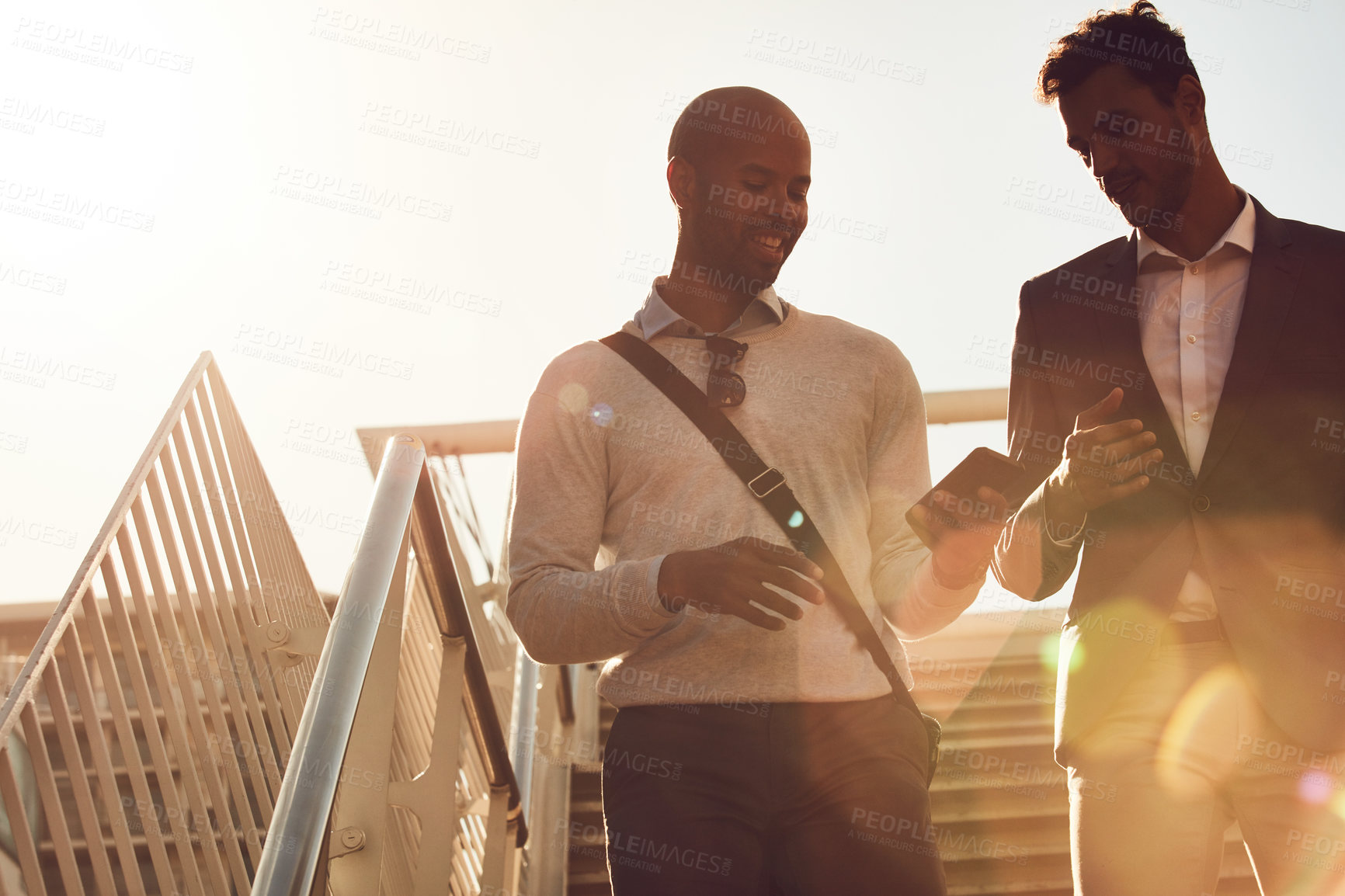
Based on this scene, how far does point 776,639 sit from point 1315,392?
2.89 ft

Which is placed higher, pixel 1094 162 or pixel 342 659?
pixel 1094 162

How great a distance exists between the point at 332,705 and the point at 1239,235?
158 centimetres

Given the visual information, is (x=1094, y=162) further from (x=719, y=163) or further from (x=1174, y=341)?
(x=719, y=163)

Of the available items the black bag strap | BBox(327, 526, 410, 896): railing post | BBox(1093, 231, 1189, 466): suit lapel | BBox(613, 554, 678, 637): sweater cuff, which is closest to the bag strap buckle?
the black bag strap

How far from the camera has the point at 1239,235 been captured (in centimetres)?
186

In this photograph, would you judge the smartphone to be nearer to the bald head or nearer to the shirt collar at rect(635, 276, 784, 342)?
the shirt collar at rect(635, 276, 784, 342)

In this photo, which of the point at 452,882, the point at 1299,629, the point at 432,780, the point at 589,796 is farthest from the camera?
the point at 589,796

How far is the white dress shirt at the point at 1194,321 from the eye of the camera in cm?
180

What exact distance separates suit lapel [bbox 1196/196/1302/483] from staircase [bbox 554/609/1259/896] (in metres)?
1.40

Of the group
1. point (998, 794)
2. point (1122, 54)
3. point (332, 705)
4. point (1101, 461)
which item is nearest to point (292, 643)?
point (332, 705)

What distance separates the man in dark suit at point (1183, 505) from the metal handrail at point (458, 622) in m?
1.28

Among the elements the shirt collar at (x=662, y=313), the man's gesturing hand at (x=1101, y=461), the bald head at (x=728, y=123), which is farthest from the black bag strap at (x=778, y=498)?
the bald head at (x=728, y=123)

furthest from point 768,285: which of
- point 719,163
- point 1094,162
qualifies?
point 1094,162

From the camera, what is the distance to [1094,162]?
74.2 inches
